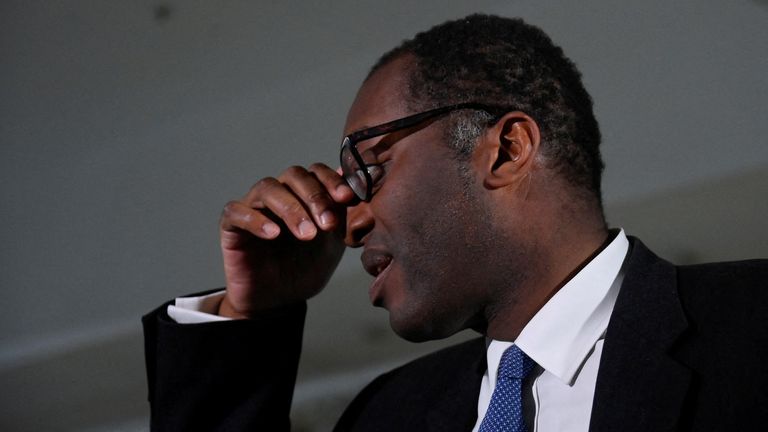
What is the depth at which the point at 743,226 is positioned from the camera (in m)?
1.61

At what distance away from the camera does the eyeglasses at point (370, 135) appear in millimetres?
1155

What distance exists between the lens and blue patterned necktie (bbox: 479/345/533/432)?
108cm

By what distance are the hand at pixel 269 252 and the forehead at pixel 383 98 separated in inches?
3.3

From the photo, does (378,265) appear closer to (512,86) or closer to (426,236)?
(426,236)

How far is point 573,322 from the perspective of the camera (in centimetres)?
109

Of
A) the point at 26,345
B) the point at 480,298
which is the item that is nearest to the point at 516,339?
the point at 480,298

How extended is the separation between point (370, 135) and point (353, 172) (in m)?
0.05

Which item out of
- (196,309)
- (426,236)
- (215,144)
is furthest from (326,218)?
(215,144)

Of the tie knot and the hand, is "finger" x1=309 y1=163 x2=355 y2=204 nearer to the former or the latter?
the hand

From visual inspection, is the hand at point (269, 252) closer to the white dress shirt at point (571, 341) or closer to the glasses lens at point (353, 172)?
the glasses lens at point (353, 172)

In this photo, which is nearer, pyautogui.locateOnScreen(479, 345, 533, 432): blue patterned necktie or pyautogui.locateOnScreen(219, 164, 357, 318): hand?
pyautogui.locateOnScreen(479, 345, 533, 432): blue patterned necktie

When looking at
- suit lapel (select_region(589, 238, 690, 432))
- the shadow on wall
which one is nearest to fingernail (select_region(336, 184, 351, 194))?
suit lapel (select_region(589, 238, 690, 432))

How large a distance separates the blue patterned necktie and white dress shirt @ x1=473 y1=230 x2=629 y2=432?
21 millimetres

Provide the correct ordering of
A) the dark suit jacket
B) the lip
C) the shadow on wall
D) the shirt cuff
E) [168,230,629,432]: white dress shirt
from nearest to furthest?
the dark suit jacket
[168,230,629,432]: white dress shirt
the lip
the shirt cuff
the shadow on wall
